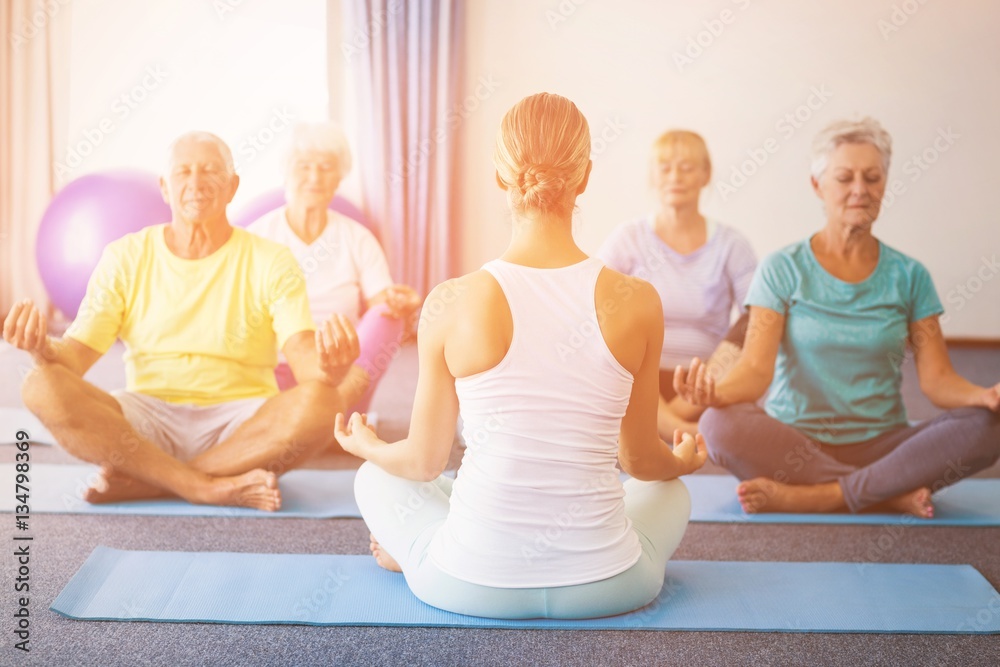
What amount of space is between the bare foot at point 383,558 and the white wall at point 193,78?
10.5ft

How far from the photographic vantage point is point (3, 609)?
201cm

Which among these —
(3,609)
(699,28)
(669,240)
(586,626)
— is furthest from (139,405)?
Result: (699,28)

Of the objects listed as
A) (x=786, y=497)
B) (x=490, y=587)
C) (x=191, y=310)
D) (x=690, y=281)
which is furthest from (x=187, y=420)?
(x=690, y=281)

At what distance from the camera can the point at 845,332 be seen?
2.83 metres

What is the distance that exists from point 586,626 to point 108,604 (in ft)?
3.15

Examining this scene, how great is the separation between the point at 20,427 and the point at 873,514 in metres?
2.77

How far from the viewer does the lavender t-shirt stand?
11.9 feet

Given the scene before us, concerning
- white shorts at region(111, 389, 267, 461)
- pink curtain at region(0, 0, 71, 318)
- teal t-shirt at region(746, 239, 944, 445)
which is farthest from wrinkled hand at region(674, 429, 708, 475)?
pink curtain at region(0, 0, 71, 318)

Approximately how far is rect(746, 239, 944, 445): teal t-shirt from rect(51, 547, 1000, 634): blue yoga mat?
580 millimetres

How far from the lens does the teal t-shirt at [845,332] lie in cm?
283

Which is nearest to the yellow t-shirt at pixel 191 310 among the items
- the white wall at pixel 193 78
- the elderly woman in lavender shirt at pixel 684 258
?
the elderly woman in lavender shirt at pixel 684 258

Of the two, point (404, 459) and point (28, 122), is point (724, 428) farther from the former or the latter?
point (28, 122)

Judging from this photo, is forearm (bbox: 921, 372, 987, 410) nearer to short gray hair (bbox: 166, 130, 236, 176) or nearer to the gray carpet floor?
the gray carpet floor

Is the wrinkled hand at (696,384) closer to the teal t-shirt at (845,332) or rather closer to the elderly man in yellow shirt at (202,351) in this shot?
the teal t-shirt at (845,332)
